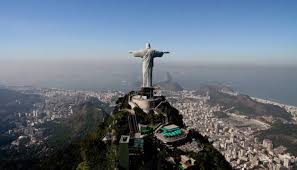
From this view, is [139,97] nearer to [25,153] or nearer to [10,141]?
[25,153]

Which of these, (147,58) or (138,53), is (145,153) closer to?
(147,58)

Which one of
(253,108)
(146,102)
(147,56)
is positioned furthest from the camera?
(253,108)

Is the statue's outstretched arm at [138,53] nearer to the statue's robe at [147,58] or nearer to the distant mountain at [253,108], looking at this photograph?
the statue's robe at [147,58]

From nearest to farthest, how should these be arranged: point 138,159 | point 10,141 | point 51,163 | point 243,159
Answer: point 138,159
point 51,163
point 243,159
point 10,141

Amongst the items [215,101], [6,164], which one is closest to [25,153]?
[6,164]

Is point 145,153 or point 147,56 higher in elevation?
point 147,56

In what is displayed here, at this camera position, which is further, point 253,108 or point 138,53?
point 253,108

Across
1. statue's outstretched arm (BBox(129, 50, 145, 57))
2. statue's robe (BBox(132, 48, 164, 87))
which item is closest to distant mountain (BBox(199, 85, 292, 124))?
statue's robe (BBox(132, 48, 164, 87))

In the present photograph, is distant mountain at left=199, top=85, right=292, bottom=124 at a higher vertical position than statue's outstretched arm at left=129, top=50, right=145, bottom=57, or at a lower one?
lower

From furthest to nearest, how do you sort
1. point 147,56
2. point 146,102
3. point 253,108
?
point 253,108 → point 147,56 → point 146,102

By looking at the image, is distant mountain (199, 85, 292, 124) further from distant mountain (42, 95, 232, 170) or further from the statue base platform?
distant mountain (42, 95, 232, 170)

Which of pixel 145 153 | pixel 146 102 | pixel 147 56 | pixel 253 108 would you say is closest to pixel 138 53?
pixel 147 56
